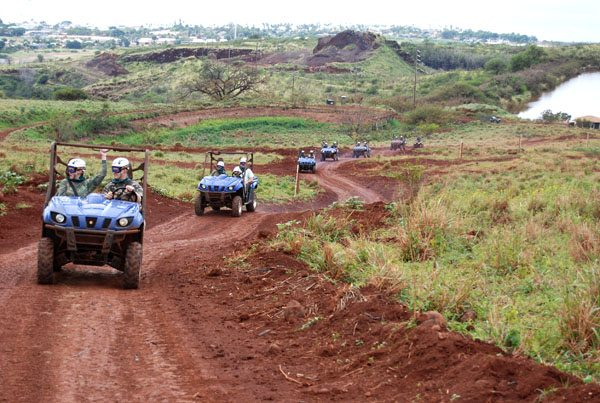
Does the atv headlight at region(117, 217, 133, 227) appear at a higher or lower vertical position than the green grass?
higher

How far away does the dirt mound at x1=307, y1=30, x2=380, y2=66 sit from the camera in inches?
6186

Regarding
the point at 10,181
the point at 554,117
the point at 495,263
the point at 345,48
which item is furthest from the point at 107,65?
the point at 495,263

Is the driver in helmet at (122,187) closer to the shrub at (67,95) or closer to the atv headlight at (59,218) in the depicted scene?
the atv headlight at (59,218)

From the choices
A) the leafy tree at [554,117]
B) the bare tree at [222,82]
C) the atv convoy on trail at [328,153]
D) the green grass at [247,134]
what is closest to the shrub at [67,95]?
the bare tree at [222,82]

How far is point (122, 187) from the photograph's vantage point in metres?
12.3

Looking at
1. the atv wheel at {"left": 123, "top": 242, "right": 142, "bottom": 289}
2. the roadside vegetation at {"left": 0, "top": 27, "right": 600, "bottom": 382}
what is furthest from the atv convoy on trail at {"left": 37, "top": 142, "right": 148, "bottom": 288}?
the roadside vegetation at {"left": 0, "top": 27, "right": 600, "bottom": 382}

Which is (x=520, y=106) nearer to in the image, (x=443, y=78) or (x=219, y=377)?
(x=443, y=78)

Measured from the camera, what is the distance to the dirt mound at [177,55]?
476ft

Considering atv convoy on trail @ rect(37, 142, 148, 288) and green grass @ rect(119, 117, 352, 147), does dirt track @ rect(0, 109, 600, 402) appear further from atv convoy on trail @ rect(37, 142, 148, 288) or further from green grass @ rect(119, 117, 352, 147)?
green grass @ rect(119, 117, 352, 147)

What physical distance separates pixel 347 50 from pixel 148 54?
39415mm

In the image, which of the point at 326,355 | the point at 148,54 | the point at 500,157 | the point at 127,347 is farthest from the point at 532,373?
the point at 148,54

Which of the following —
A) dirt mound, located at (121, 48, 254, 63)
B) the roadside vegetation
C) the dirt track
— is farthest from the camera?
dirt mound, located at (121, 48, 254, 63)

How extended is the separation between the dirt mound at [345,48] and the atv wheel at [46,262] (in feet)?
474

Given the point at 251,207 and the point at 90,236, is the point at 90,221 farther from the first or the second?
the point at 251,207
